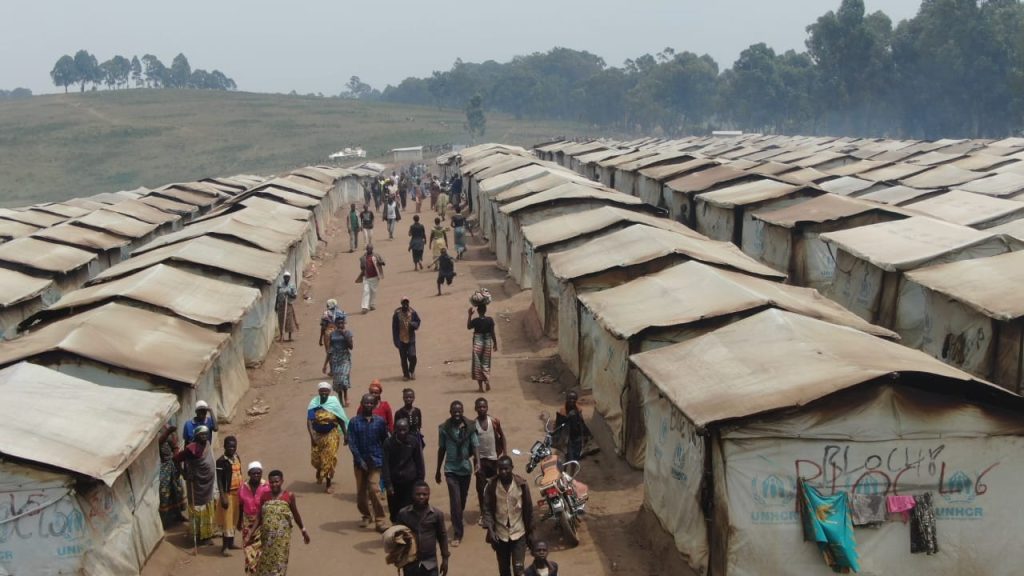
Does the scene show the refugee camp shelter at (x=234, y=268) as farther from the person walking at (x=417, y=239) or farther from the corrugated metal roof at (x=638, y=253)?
the person walking at (x=417, y=239)

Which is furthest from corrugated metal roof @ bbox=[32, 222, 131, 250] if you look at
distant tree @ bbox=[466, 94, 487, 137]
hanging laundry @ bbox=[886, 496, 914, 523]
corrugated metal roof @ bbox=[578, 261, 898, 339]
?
distant tree @ bbox=[466, 94, 487, 137]

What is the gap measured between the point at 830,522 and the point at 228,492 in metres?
5.80

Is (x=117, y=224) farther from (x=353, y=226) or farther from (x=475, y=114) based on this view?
(x=475, y=114)

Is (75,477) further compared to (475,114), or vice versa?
(475,114)

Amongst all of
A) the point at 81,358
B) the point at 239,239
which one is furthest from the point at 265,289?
the point at 81,358

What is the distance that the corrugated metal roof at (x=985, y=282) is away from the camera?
12.5 m

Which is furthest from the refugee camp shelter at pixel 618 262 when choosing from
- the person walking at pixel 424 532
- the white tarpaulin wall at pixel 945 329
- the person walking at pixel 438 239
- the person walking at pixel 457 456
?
the person walking at pixel 438 239

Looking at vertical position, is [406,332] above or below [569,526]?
above

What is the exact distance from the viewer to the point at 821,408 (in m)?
8.19

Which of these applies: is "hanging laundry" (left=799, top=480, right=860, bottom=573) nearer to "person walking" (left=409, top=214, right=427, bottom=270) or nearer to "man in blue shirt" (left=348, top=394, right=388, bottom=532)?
"man in blue shirt" (left=348, top=394, right=388, bottom=532)

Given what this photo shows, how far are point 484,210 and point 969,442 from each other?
948 inches

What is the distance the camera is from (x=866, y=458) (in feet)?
27.1

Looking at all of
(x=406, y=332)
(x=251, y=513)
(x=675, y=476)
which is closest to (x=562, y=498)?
(x=675, y=476)

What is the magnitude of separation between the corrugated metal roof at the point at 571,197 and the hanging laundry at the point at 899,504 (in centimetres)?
1384
